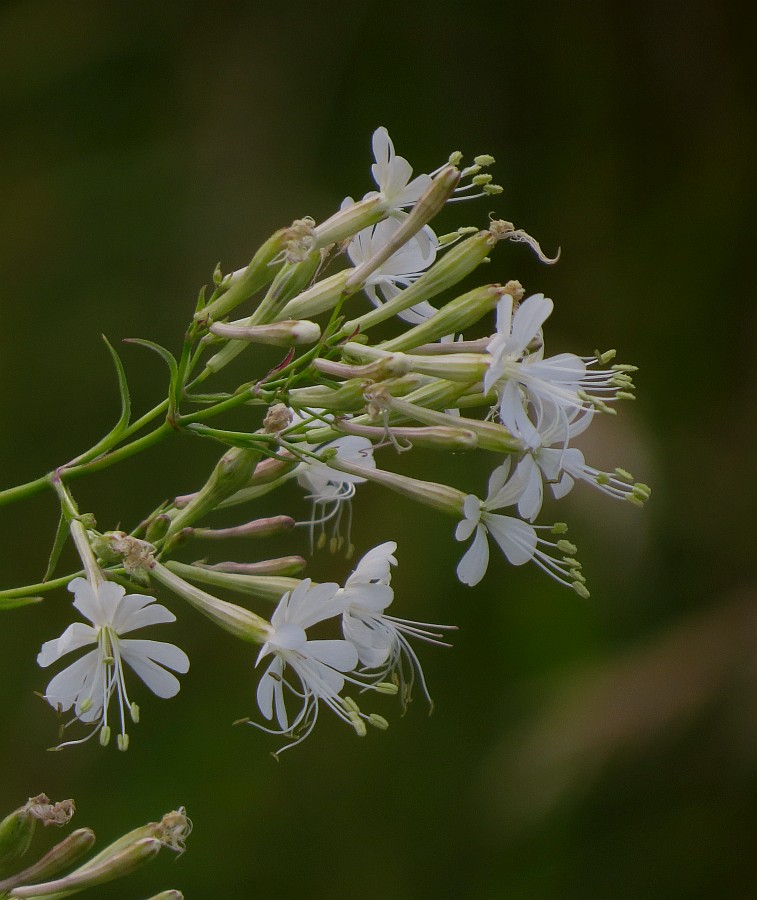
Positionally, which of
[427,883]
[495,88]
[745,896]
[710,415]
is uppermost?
[495,88]

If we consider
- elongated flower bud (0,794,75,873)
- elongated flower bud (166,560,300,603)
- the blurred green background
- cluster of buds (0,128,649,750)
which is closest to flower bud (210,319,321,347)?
cluster of buds (0,128,649,750)

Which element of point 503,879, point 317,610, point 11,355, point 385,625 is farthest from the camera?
point 11,355

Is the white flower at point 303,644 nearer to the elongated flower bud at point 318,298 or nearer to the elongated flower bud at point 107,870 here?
the elongated flower bud at point 107,870

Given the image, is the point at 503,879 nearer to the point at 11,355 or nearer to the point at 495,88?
the point at 11,355

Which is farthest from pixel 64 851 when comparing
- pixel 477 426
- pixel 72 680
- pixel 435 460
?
pixel 435 460

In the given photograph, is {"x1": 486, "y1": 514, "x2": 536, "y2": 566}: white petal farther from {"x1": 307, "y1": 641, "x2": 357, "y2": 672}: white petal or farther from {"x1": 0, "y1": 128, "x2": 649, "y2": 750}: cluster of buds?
{"x1": 307, "y1": 641, "x2": 357, "y2": 672}: white petal

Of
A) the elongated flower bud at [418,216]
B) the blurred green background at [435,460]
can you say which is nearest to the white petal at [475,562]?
the elongated flower bud at [418,216]

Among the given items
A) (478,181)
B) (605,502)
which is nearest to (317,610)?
(478,181)
